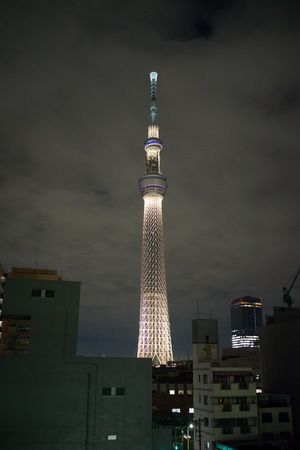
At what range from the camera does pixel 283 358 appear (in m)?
52.4

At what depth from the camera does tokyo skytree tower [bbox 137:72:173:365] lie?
102m

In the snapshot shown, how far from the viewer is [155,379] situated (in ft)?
247

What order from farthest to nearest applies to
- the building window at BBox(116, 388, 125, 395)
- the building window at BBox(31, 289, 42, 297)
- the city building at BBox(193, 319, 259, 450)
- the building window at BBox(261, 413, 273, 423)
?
the building window at BBox(261, 413, 273, 423) → the city building at BBox(193, 319, 259, 450) → the building window at BBox(31, 289, 42, 297) → the building window at BBox(116, 388, 125, 395)

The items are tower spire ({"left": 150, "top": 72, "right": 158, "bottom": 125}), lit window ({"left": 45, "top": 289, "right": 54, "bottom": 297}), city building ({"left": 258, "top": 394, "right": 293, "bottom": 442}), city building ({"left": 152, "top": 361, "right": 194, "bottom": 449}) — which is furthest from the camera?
tower spire ({"left": 150, "top": 72, "right": 158, "bottom": 125})

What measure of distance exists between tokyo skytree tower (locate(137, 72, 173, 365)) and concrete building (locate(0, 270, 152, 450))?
218 feet

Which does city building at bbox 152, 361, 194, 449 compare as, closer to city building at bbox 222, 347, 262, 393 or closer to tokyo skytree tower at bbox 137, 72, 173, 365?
city building at bbox 222, 347, 262, 393

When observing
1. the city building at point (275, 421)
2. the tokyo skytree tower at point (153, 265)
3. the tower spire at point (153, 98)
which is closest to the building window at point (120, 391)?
the city building at point (275, 421)

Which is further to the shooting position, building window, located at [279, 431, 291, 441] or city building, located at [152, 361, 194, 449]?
city building, located at [152, 361, 194, 449]

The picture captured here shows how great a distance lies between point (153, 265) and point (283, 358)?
60.0m

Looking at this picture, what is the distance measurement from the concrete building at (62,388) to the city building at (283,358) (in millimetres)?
23895

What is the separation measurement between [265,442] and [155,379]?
37769 mm

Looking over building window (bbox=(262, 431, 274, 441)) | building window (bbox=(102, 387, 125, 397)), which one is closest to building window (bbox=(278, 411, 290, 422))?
building window (bbox=(262, 431, 274, 441))

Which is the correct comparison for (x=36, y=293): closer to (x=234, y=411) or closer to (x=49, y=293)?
(x=49, y=293)

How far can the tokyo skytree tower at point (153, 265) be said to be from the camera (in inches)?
4006
